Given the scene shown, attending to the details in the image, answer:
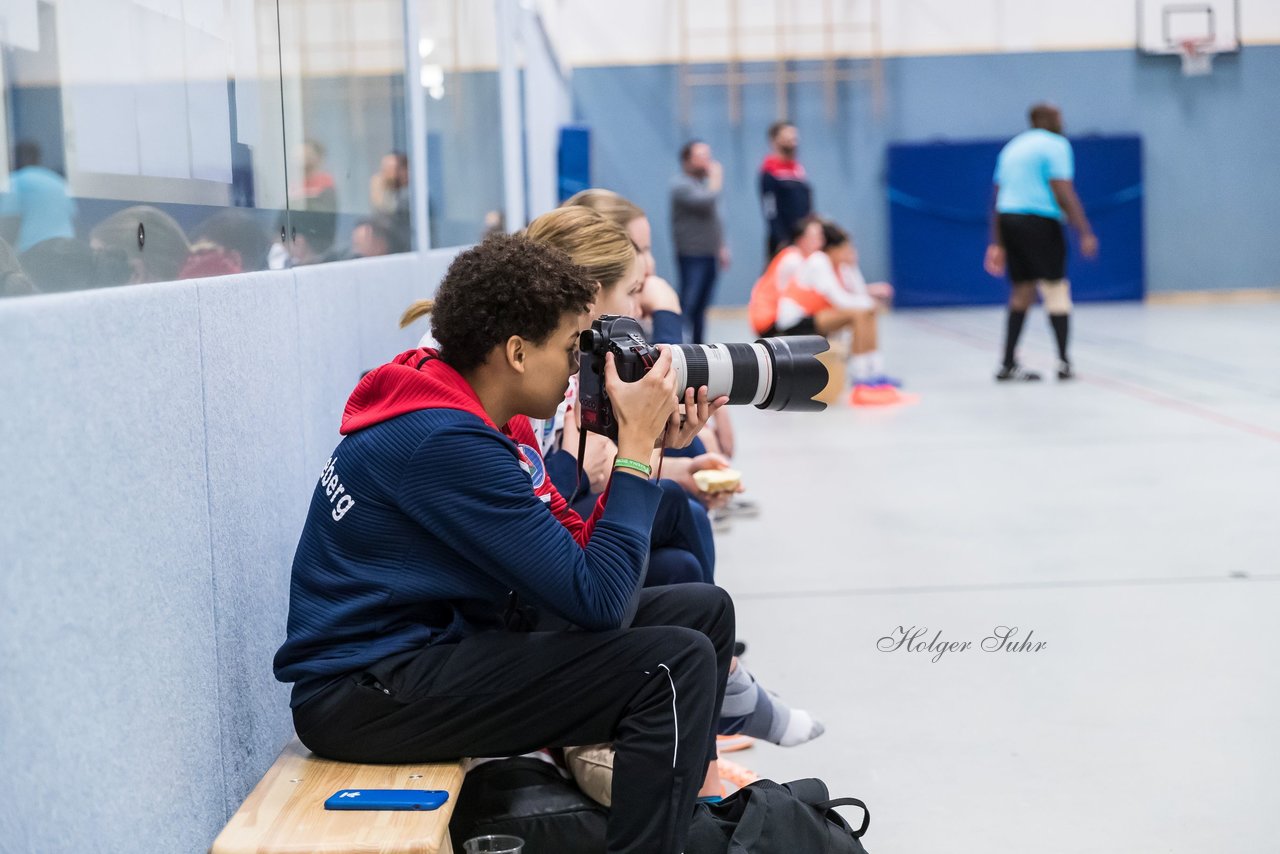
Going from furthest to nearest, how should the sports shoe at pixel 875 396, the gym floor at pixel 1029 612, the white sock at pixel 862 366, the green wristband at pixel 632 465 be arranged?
the white sock at pixel 862 366 → the sports shoe at pixel 875 396 → the gym floor at pixel 1029 612 → the green wristband at pixel 632 465

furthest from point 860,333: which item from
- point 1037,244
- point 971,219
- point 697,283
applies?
point 971,219

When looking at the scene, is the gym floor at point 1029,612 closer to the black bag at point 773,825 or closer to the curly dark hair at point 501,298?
the black bag at point 773,825

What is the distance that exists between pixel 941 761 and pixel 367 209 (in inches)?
71.9

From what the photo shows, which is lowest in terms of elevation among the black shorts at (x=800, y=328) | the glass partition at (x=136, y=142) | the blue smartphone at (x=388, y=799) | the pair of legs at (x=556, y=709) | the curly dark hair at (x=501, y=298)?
Result: the blue smartphone at (x=388, y=799)

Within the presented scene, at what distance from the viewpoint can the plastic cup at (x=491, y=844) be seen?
1.72 meters

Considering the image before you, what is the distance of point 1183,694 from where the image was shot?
2.67m

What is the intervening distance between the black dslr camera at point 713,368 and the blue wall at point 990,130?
36.2 ft

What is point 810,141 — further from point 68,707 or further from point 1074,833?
point 68,707

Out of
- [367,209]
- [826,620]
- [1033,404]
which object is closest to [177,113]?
[367,209]

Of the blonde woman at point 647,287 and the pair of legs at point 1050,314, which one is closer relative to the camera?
the blonde woman at point 647,287

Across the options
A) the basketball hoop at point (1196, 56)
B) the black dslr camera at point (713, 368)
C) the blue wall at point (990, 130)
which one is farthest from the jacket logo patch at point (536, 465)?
the basketball hoop at point (1196, 56)

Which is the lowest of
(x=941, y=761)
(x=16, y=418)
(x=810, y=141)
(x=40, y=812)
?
(x=941, y=761)

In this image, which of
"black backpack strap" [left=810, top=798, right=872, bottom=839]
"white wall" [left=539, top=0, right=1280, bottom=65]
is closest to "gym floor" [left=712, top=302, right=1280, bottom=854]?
"black backpack strap" [left=810, top=798, right=872, bottom=839]

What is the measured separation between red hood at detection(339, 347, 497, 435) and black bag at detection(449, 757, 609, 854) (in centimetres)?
51
